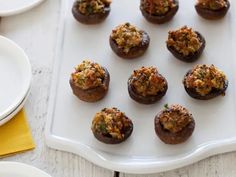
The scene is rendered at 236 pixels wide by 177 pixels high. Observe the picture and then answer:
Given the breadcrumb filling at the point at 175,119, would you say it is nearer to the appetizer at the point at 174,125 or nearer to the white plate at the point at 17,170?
the appetizer at the point at 174,125

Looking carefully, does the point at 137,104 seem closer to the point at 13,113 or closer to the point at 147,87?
the point at 147,87

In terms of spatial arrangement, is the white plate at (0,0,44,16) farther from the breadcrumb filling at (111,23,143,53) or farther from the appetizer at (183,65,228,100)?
the appetizer at (183,65,228,100)

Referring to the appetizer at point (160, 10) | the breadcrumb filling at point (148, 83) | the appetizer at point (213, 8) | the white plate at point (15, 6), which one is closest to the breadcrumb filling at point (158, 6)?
the appetizer at point (160, 10)

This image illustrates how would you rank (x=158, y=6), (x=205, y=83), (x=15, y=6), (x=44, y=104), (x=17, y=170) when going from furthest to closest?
1. (x=15, y=6)
2. (x=158, y=6)
3. (x=44, y=104)
4. (x=205, y=83)
5. (x=17, y=170)

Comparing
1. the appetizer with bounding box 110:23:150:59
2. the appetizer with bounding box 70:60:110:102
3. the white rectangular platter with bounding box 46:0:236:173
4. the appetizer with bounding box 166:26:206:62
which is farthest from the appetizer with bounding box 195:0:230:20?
the appetizer with bounding box 70:60:110:102

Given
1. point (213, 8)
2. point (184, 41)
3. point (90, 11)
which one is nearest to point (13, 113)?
point (90, 11)

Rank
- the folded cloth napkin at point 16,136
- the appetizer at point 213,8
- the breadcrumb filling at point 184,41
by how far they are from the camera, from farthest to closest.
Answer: the appetizer at point 213,8, the breadcrumb filling at point 184,41, the folded cloth napkin at point 16,136
